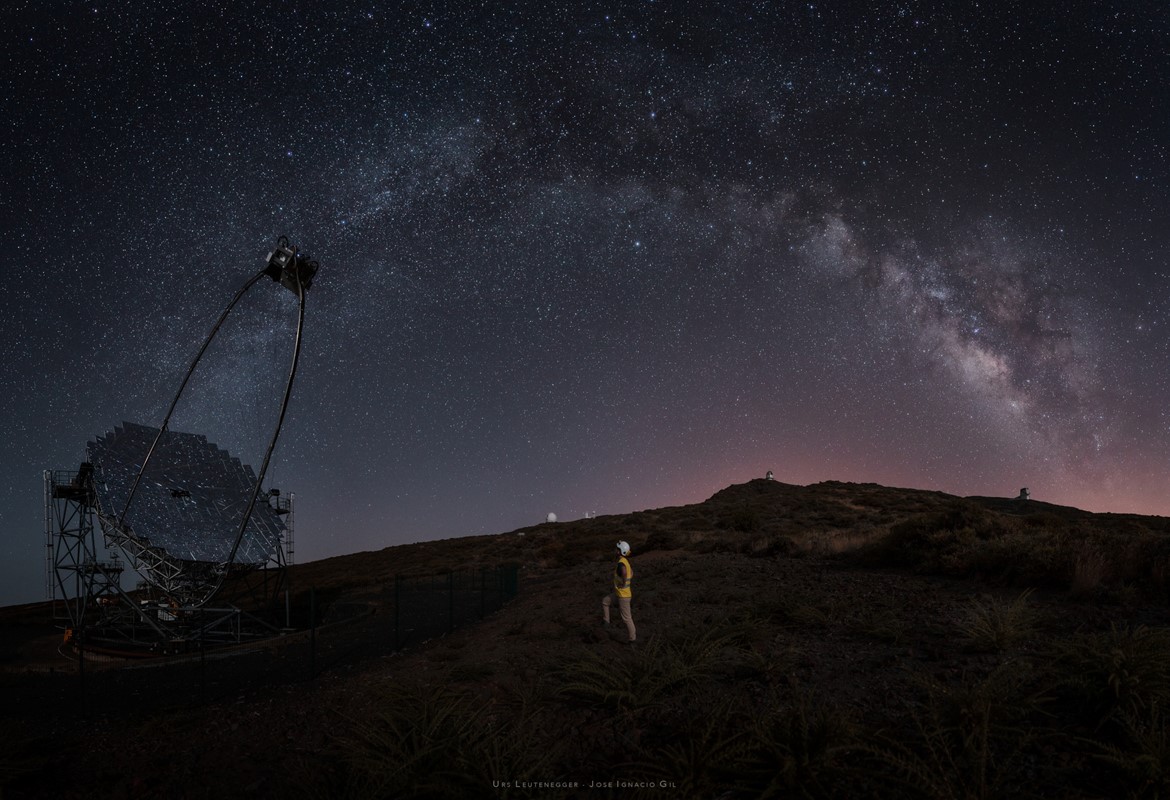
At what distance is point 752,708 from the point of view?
664cm

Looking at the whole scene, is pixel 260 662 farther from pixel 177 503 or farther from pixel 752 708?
pixel 752 708

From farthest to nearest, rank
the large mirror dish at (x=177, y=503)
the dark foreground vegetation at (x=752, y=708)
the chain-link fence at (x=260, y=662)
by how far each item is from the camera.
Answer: the large mirror dish at (x=177, y=503), the chain-link fence at (x=260, y=662), the dark foreground vegetation at (x=752, y=708)

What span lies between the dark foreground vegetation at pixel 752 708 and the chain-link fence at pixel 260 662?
124 cm

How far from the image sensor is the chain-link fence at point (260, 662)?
12078 mm

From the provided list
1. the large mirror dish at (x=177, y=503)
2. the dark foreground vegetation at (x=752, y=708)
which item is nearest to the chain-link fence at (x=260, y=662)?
the dark foreground vegetation at (x=752, y=708)

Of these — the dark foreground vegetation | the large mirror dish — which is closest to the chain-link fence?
the dark foreground vegetation

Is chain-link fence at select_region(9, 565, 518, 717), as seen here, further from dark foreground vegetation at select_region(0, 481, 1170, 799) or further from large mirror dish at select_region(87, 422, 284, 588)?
large mirror dish at select_region(87, 422, 284, 588)

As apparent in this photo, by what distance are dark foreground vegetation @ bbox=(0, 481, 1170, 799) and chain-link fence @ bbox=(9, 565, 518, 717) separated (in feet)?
4.06

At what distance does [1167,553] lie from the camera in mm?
11242

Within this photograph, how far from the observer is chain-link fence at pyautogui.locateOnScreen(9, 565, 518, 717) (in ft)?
39.6

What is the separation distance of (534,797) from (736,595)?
982cm

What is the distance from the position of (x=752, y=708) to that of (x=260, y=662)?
15.1 metres

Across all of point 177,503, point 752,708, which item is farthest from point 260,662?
point 752,708

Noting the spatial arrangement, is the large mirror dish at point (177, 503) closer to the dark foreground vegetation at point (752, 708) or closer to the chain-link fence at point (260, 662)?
the chain-link fence at point (260, 662)
